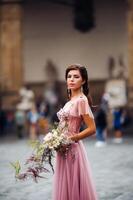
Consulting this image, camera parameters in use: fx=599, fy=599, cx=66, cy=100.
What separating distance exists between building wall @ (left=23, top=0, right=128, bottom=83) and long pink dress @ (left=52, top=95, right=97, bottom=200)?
2050 centimetres

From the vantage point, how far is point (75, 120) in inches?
206

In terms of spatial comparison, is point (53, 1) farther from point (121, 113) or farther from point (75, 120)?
point (75, 120)

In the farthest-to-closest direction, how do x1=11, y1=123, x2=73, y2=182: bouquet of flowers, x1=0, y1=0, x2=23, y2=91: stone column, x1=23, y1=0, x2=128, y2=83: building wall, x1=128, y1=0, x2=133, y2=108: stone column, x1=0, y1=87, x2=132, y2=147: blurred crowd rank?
x1=23, y1=0, x2=128, y2=83: building wall
x1=0, y1=0, x2=23, y2=91: stone column
x1=128, y1=0, x2=133, y2=108: stone column
x1=0, y1=87, x2=132, y2=147: blurred crowd
x1=11, y1=123, x2=73, y2=182: bouquet of flowers

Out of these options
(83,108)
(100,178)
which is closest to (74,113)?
(83,108)

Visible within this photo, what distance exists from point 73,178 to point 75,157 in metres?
0.18

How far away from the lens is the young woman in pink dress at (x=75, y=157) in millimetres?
5156

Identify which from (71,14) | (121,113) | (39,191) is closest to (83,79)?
(39,191)

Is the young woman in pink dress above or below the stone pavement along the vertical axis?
above

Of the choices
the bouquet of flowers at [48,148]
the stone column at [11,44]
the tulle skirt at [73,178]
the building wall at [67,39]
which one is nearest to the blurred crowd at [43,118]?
the stone column at [11,44]

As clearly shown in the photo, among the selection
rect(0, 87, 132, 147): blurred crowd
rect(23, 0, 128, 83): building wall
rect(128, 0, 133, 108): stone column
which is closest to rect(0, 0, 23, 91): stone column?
rect(0, 87, 132, 147): blurred crowd

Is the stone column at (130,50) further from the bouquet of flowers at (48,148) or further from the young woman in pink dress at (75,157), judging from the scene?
the bouquet of flowers at (48,148)

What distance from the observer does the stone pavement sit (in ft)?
26.9

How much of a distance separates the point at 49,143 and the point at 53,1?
2044 centimetres

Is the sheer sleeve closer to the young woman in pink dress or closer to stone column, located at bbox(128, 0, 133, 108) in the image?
the young woman in pink dress
